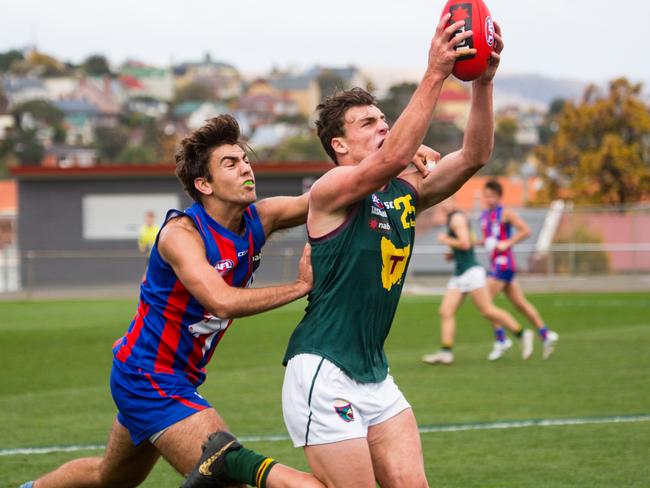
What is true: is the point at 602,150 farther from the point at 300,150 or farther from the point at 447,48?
the point at 300,150

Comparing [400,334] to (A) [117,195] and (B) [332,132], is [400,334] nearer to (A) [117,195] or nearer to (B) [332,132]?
(B) [332,132]

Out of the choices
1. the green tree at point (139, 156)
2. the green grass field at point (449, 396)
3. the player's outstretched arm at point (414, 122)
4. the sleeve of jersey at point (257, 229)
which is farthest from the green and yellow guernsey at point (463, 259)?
the green tree at point (139, 156)

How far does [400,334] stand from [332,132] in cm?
1233

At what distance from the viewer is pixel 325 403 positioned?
493cm

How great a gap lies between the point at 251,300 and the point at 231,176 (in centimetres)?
70

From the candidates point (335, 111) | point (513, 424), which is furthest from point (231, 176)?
point (513, 424)

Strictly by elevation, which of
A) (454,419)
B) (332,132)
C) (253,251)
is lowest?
(454,419)

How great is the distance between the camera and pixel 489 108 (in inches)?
210

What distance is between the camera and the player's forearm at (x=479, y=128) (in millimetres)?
5252

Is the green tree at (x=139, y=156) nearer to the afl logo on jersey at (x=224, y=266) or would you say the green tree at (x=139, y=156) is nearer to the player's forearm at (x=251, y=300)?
the afl logo on jersey at (x=224, y=266)

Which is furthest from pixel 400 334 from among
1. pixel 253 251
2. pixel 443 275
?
pixel 443 275

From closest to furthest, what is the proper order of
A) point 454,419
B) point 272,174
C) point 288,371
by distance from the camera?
point 288,371, point 454,419, point 272,174

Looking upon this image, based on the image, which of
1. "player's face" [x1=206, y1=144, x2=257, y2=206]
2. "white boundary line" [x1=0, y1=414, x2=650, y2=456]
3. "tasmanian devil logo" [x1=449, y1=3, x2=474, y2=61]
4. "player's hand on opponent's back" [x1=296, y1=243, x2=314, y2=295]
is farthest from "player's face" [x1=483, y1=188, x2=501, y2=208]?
"tasmanian devil logo" [x1=449, y1=3, x2=474, y2=61]

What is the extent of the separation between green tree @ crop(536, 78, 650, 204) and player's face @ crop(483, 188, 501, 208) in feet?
89.2
